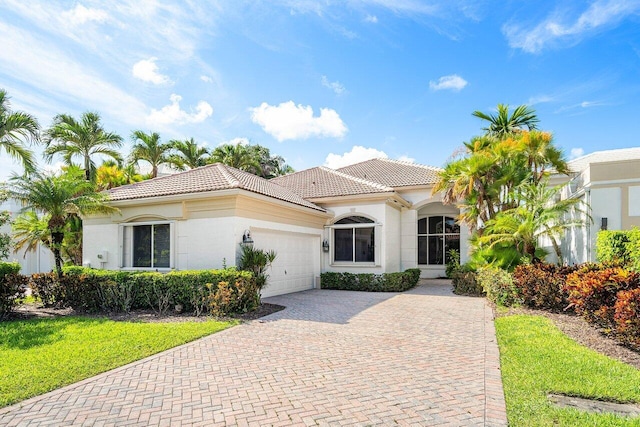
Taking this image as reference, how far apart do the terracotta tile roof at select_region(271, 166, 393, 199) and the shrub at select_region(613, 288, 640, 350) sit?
10851 millimetres

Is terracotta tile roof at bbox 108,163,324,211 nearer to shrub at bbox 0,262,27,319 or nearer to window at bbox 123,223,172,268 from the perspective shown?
window at bbox 123,223,172,268

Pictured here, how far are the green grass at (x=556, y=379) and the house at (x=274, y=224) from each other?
890 centimetres

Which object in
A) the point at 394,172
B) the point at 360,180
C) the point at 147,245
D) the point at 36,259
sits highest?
the point at 394,172

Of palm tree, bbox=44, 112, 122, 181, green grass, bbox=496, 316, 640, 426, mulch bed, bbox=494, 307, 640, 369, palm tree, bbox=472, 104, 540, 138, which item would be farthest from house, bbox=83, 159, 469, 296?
green grass, bbox=496, 316, 640, 426

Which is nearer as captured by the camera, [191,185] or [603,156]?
[191,185]

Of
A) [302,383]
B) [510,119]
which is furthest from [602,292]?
[510,119]

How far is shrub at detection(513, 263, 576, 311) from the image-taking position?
10.1m

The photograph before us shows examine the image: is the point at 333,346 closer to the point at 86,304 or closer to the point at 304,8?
the point at 86,304

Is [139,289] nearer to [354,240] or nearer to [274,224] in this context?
[274,224]

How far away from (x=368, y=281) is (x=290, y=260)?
3784 mm

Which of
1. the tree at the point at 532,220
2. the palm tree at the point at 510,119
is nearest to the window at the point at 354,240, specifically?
the tree at the point at 532,220

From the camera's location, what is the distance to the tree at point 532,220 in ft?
41.1

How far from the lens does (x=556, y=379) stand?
5422 mm

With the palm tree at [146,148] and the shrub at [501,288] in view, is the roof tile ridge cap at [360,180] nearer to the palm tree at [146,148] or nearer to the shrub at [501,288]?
the shrub at [501,288]
